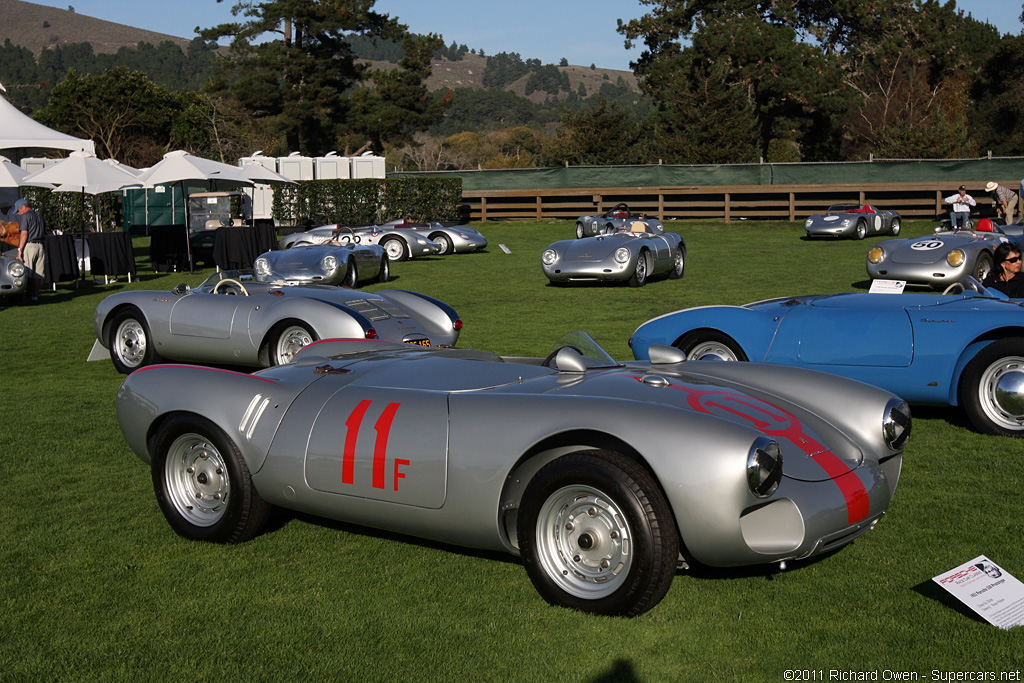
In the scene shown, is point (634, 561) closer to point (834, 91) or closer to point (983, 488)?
point (983, 488)

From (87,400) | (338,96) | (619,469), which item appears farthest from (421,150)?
(619,469)

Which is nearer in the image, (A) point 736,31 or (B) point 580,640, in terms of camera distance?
(B) point 580,640

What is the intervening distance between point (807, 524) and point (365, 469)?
76.4 inches

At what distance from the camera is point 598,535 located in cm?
395

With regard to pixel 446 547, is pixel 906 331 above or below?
above

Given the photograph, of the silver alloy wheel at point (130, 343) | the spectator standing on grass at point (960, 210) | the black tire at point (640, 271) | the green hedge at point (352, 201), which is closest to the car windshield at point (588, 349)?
the silver alloy wheel at point (130, 343)

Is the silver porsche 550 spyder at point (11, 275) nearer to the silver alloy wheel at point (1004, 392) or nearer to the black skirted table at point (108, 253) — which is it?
the black skirted table at point (108, 253)

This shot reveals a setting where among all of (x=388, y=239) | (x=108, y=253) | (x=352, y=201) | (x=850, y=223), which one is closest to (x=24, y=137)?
(x=108, y=253)

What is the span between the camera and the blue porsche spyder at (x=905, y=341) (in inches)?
269

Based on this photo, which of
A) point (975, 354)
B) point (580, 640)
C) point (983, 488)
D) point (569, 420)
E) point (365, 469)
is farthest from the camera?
point (975, 354)

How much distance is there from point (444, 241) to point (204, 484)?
68.2ft

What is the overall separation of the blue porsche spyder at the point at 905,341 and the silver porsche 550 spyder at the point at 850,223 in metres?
20.3

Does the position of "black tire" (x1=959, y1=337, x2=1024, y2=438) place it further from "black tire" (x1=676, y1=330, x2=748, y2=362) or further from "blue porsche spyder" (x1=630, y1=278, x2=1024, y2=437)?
"black tire" (x1=676, y1=330, x2=748, y2=362)

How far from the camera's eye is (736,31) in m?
58.4
